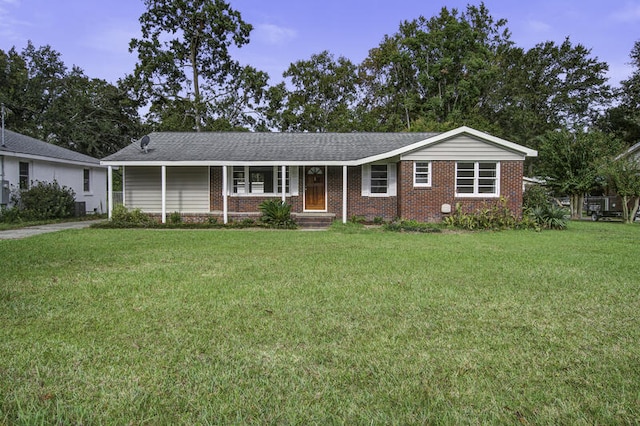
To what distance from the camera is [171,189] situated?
17.6 metres

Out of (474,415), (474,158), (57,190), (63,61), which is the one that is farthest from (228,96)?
(474,415)

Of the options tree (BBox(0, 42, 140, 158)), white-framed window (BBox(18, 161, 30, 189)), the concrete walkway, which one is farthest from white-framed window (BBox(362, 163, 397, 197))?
tree (BBox(0, 42, 140, 158))

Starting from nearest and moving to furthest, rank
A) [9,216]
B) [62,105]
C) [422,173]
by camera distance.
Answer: [422,173]
[9,216]
[62,105]

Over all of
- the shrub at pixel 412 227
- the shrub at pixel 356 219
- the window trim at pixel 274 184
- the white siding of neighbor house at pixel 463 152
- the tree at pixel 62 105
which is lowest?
the shrub at pixel 412 227

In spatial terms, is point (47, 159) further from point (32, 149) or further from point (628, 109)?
point (628, 109)

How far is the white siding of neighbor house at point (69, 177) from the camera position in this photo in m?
18.0

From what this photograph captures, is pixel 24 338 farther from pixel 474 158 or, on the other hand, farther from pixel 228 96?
pixel 228 96

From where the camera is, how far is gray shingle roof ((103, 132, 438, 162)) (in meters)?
16.1

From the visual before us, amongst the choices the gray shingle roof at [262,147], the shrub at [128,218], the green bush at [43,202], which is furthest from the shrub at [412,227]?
the green bush at [43,202]

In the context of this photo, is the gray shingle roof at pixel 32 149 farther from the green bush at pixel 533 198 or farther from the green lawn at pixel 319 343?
the green bush at pixel 533 198

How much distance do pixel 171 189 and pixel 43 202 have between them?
5765 millimetres

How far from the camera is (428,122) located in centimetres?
3325

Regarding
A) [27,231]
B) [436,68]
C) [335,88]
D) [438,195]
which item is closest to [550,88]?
[436,68]

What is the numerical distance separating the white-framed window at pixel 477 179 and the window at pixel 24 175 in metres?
18.8
